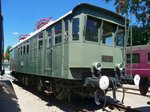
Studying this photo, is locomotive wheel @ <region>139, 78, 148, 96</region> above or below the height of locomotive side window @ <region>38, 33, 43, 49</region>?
below

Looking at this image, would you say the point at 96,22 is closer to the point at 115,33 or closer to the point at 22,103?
the point at 115,33

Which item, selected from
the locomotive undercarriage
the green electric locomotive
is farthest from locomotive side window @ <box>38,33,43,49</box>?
the locomotive undercarriage

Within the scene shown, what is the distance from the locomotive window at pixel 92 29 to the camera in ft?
31.0

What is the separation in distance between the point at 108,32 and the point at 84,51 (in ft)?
5.49

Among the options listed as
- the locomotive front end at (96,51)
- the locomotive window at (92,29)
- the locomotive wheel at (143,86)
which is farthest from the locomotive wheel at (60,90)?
the locomotive wheel at (143,86)

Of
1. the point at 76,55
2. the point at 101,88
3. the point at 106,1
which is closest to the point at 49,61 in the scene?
the point at 76,55

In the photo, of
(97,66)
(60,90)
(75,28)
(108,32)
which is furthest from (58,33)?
(60,90)

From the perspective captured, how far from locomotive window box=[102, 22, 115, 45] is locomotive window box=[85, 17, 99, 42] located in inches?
16.8

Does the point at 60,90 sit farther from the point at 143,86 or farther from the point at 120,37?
the point at 143,86

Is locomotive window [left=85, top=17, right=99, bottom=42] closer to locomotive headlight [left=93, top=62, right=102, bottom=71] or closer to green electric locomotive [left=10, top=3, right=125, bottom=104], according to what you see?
green electric locomotive [left=10, top=3, right=125, bottom=104]

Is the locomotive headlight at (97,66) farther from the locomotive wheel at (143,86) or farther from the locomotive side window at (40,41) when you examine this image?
the locomotive side window at (40,41)

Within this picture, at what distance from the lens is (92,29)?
9.63 m

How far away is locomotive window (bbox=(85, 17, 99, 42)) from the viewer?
9.44 meters

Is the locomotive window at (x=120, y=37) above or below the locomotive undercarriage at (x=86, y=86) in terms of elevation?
above
